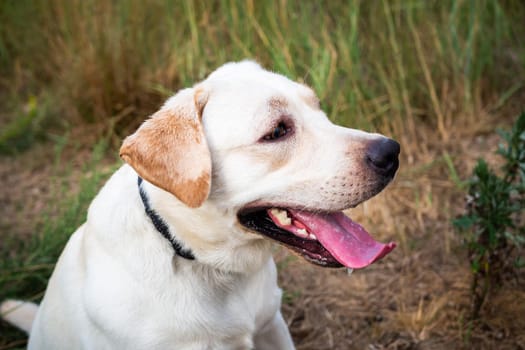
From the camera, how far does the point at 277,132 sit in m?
2.07

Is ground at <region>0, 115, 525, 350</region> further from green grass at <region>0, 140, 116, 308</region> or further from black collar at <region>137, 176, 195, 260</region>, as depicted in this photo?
black collar at <region>137, 176, 195, 260</region>

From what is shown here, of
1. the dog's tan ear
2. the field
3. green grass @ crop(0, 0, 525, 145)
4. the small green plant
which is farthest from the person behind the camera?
green grass @ crop(0, 0, 525, 145)

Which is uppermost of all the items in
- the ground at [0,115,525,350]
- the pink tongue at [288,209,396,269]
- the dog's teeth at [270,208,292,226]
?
the dog's teeth at [270,208,292,226]

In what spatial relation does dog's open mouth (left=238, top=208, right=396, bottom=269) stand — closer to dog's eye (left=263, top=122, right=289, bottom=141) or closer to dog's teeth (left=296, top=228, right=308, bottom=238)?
dog's teeth (left=296, top=228, right=308, bottom=238)

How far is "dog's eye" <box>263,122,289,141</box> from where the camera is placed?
6.73 feet

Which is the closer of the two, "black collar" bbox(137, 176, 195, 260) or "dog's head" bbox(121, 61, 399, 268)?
"dog's head" bbox(121, 61, 399, 268)

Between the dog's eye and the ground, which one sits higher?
the dog's eye

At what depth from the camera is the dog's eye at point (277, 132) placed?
2051 mm

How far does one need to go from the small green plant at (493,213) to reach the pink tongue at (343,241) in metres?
0.60

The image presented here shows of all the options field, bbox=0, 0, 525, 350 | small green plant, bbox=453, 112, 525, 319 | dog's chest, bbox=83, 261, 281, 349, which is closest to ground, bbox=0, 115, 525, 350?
field, bbox=0, 0, 525, 350

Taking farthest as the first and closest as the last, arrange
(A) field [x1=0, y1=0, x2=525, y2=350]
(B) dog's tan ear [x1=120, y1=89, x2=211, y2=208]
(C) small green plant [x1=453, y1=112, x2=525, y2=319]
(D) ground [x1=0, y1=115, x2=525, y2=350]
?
(A) field [x1=0, y1=0, x2=525, y2=350] → (D) ground [x1=0, y1=115, x2=525, y2=350] → (C) small green plant [x1=453, y1=112, x2=525, y2=319] → (B) dog's tan ear [x1=120, y1=89, x2=211, y2=208]

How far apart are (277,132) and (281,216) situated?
0.29m

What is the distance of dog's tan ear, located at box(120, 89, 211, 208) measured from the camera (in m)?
1.90

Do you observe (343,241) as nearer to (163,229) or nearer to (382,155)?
(382,155)
